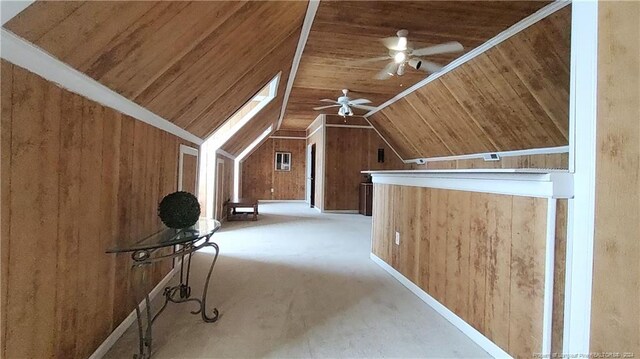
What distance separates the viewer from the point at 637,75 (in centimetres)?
→ 106

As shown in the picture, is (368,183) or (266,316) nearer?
(266,316)

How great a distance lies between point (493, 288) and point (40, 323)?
2.29 meters

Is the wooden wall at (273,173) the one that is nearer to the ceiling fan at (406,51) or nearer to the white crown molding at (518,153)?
the white crown molding at (518,153)

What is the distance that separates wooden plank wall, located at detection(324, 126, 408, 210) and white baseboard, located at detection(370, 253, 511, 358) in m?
5.54

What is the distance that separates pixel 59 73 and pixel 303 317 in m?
2.05

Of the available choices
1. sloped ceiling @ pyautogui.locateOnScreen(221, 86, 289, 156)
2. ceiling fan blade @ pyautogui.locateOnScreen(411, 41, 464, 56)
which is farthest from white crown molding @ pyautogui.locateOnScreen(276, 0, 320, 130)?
ceiling fan blade @ pyautogui.locateOnScreen(411, 41, 464, 56)

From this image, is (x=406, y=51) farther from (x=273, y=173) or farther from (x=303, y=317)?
(x=273, y=173)

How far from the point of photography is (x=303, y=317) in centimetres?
237

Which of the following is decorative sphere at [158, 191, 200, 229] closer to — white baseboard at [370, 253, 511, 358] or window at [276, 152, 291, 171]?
white baseboard at [370, 253, 511, 358]

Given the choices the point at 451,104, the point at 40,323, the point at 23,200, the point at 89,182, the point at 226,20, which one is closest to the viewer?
the point at 23,200

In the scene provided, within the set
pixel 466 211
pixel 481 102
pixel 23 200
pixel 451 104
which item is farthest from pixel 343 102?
pixel 23 200

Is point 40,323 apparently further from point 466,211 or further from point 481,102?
point 481,102

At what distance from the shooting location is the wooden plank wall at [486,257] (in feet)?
A: 5.39

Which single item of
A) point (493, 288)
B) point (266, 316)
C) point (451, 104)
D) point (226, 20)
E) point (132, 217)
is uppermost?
point (451, 104)
